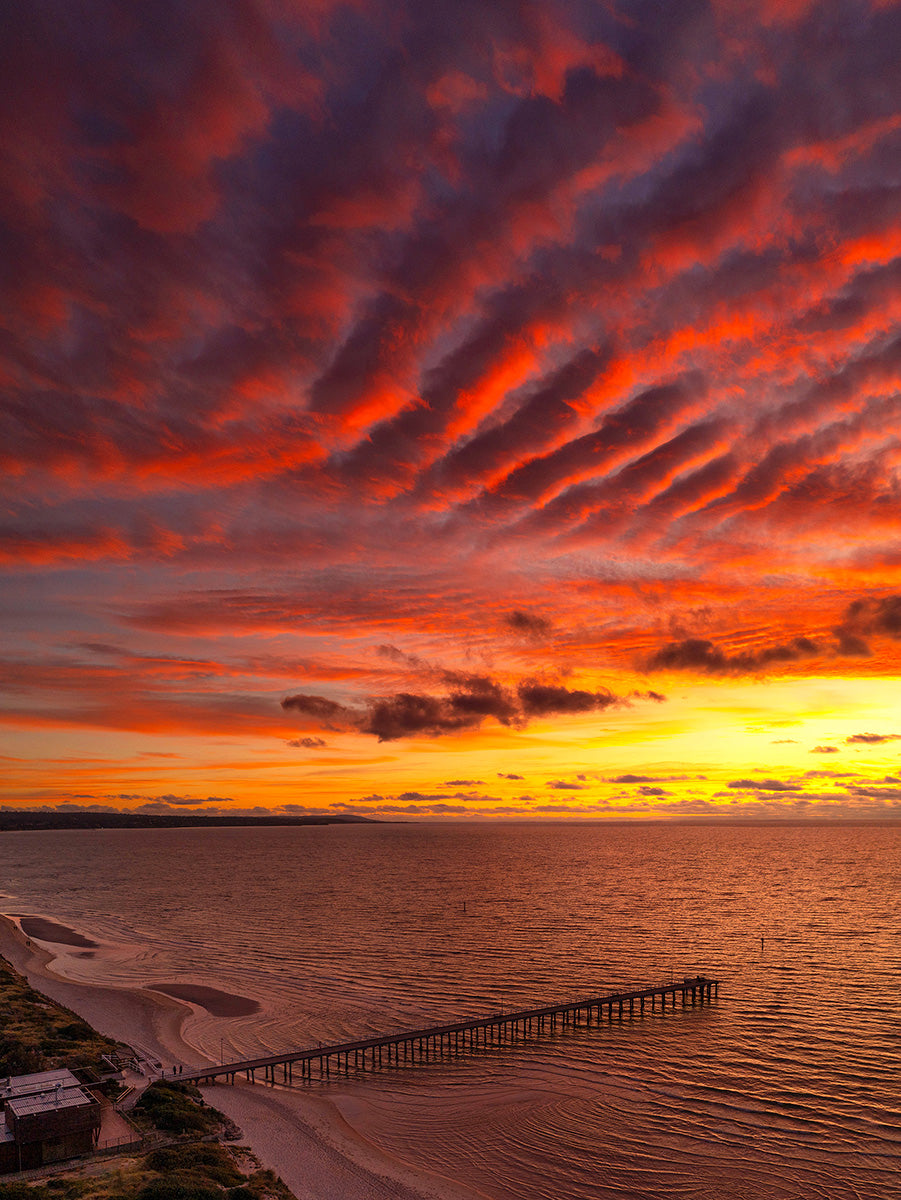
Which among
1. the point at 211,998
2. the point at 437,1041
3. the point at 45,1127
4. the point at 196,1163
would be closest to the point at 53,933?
the point at 211,998

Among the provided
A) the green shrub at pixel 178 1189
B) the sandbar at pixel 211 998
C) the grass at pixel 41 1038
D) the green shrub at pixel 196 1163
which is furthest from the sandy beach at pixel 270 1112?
the green shrub at pixel 178 1189

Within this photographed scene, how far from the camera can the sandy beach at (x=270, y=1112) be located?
3170 centimetres

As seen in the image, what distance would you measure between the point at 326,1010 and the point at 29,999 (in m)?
22.0

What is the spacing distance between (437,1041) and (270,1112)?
16.6 m

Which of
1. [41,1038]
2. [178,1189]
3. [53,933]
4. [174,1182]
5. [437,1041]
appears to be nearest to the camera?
[178,1189]

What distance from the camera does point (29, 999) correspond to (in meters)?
56.3

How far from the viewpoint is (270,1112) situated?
38844 millimetres

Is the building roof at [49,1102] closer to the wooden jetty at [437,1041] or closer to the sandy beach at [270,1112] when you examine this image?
the sandy beach at [270,1112]

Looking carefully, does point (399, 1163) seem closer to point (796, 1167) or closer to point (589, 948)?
point (796, 1167)

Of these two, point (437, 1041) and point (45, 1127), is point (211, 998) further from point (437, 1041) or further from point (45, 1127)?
point (45, 1127)

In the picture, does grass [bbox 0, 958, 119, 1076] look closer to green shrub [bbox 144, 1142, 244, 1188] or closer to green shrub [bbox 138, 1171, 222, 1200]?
green shrub [bbox 144, 1142, 244, 1188]

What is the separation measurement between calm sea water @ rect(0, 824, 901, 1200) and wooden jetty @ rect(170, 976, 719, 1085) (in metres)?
1.74

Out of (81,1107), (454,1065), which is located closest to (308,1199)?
(81,1107)

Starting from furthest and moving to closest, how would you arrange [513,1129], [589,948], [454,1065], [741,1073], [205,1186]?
[589,948], [454,1065], [741,1073], [513,1129], [205,1186]
